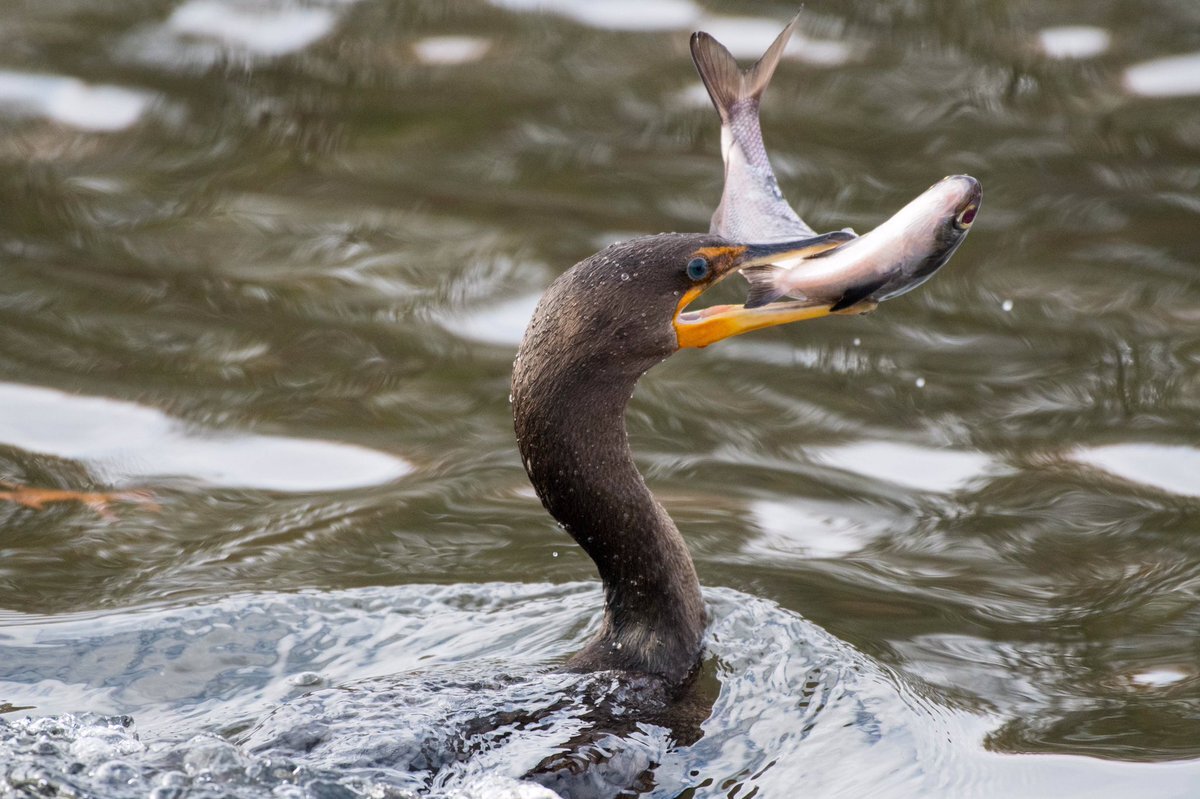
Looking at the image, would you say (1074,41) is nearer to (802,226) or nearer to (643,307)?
(802,226)

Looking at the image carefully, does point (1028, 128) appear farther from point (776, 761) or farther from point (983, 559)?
point (776, 761)

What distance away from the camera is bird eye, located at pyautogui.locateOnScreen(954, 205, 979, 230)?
429cm

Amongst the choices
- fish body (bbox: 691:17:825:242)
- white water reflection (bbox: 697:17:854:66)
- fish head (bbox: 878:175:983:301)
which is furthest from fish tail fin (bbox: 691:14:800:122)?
white water reflection (bbox: 697:17:854:66)

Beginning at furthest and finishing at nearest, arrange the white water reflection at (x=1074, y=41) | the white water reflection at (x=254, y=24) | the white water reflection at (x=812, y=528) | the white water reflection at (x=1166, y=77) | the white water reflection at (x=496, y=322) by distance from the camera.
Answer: the white water reflection at (x=254, y=24), the white water reflection at (x=1074, y=41), the white water reflection at (x=1166, y=77), the white water reflection at (x=496, y=322), the white water reflection at (x=812, y=528)

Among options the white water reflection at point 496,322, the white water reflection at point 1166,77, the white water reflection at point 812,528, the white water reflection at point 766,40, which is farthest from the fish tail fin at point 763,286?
the white water reflection at point 1166,77

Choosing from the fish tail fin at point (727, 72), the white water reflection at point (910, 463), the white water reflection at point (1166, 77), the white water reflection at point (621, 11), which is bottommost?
the white water reflection at point (910, 463)

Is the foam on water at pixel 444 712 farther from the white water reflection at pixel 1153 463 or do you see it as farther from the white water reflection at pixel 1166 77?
the white water reflection at pixel 1166 77

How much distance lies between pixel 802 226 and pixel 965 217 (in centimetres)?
50

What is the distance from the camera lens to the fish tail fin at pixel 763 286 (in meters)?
4.52

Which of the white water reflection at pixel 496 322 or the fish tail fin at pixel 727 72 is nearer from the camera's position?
the fish tail fin at pixel 727 72

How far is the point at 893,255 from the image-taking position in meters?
4.34

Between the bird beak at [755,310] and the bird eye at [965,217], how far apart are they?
0.31 metres

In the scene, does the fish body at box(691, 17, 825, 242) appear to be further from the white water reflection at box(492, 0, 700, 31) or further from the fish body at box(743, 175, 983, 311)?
the white water reflection at box(492, 0, 700, 31)

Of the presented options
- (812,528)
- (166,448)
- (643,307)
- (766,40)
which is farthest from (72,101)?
(643,307)
